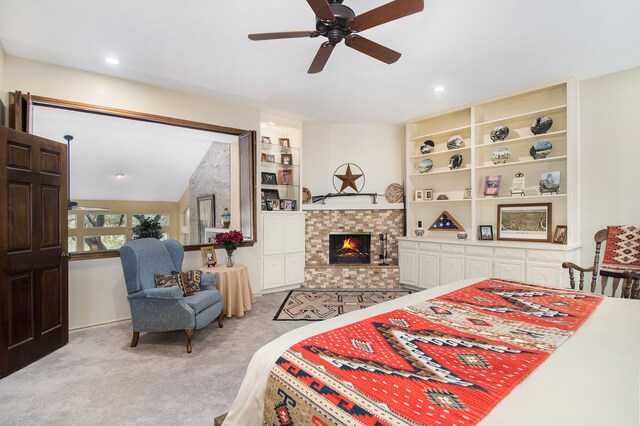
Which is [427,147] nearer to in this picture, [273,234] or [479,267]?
[479,267]

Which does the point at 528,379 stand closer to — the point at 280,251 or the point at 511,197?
the point at 511,197

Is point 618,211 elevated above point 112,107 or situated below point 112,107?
below

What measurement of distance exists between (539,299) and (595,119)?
3036 mm

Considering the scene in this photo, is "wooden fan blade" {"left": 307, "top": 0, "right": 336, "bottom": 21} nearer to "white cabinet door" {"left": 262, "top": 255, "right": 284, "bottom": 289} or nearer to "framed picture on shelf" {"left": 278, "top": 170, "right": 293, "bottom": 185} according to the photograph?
"framed picture on shelf" {"left": 278, "top": 170, "right": 293, "bottom": 185}

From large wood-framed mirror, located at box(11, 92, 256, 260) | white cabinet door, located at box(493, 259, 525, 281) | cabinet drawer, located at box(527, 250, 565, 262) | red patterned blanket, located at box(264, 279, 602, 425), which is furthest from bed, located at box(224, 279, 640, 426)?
large wood-framed mirror, located at box(11, 92, 256, 260)

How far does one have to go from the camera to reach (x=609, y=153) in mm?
3549

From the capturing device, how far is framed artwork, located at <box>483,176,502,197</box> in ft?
14.2

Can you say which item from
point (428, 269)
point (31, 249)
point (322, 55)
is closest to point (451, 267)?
point (428, 269)

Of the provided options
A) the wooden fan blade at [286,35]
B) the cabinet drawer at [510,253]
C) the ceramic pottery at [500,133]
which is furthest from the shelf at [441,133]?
the wooden fan blade at [286,35]

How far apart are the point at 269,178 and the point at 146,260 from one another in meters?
2.38

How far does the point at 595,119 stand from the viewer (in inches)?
143

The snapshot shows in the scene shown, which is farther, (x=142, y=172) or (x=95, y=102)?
(x=142, y=172)

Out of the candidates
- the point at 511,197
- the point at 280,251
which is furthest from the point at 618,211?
the point at 280,251

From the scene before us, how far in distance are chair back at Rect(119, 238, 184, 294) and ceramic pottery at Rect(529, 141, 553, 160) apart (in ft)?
14.8
